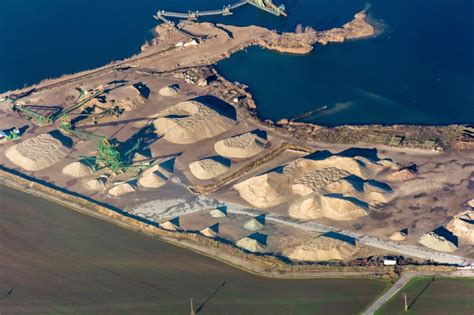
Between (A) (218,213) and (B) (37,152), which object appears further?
(B) (37,152)

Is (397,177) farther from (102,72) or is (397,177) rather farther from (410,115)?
(102,72)

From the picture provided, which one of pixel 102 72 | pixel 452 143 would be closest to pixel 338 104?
pixel 452 143

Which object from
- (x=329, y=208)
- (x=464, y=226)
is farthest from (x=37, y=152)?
(x=464, y=226)

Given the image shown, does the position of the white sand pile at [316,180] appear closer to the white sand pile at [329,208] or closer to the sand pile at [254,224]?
the white sand pile at [329,208]

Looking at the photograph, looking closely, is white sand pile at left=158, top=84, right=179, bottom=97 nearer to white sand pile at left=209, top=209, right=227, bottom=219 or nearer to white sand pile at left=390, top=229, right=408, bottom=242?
white sand pile at left=209, top=209, right=227, bottom=219

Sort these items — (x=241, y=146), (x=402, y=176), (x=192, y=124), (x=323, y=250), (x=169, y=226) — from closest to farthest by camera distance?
(x=323, y=250)
(x=169, y=226)
(x=402, y=176)
(x=241, y=146)
(x=192, y=124)

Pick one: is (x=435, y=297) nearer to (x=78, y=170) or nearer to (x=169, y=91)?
(x=78, y=170)

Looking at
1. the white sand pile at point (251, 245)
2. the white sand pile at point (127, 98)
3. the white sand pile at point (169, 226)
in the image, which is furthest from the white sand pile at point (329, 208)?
the white sand pile at point (127, 98)
